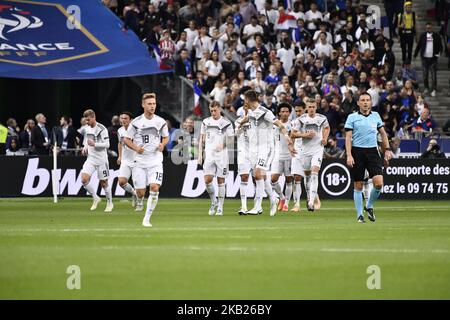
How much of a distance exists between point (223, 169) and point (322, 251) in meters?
11.3

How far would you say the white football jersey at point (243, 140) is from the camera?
25531mm

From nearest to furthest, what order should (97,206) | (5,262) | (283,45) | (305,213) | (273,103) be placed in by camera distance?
(5,262) → (305,213) → (97,206) → (273,103) → (283,45)

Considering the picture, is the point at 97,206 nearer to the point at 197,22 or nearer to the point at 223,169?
the point at 223,169

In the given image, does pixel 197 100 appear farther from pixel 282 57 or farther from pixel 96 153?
pixel 96 153

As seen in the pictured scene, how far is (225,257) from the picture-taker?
1485 cm

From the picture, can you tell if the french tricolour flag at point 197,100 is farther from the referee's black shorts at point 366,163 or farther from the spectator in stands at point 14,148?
the referee's black shorts at point 366,163

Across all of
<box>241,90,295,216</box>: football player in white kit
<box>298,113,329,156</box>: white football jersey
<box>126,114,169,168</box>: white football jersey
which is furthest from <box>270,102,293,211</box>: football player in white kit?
<box>126,114,169,168</box>: white football jersey

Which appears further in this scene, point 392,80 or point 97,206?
point 392,80

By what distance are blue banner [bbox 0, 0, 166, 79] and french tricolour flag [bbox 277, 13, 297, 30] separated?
5.07 metres

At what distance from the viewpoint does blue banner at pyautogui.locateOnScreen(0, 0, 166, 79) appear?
119ft

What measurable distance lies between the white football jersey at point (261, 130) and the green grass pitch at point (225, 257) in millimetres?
1841

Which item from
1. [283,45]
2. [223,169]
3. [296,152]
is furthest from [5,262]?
[283,45]

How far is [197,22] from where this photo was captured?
40.7 metres
